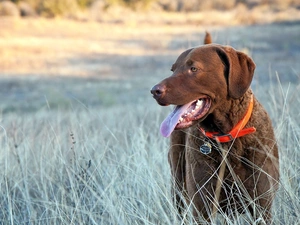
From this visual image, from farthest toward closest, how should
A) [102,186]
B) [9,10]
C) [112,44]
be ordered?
[9,10] → [112,44] → [102,186]

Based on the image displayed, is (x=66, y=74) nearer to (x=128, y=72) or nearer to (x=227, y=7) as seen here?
(x=128, y=72)

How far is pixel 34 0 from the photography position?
3216 centimetres

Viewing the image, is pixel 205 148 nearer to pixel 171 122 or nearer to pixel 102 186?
pixel 171 122

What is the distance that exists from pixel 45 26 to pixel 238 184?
23.1m

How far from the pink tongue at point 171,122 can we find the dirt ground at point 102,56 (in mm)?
9135

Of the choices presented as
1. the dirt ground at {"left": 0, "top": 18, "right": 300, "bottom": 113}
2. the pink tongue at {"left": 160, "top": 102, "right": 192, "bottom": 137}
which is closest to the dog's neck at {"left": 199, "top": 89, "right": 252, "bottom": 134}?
the pink tongue at {"left": 160, "top": 102, "right": 192, "bottom": 137}

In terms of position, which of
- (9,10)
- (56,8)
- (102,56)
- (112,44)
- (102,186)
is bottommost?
(102,56)

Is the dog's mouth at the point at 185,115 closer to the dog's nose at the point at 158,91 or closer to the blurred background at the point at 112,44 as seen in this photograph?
the dog's nose at the point at 158,91

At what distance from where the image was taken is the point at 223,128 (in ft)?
12.5

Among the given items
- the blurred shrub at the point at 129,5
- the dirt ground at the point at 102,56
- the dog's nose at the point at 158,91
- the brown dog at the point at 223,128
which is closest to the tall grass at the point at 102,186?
the brown dog at the point at 223,128

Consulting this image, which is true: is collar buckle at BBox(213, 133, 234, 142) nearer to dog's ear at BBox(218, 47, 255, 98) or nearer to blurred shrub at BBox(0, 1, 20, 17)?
dog's ear at BBox(218, 47, 255, 98)

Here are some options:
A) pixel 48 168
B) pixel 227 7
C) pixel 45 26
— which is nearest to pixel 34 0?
pixel 45 26

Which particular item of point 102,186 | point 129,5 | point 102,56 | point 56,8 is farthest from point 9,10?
point 102,186

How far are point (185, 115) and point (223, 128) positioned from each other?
1.11 feet
